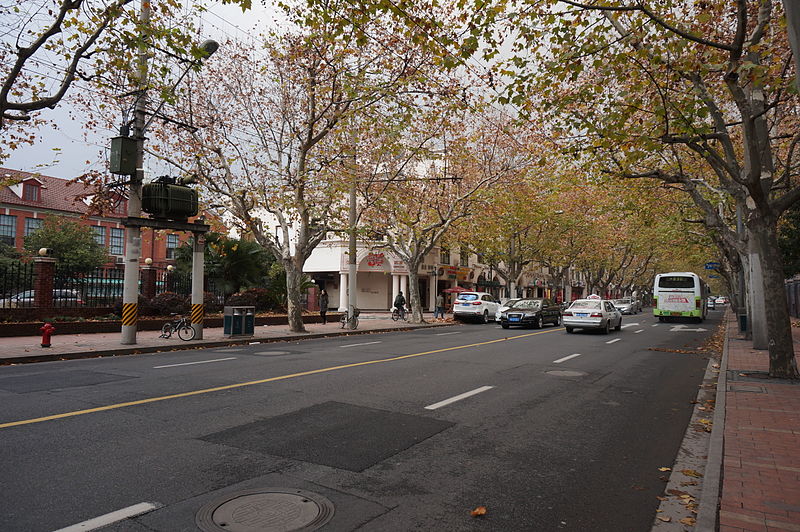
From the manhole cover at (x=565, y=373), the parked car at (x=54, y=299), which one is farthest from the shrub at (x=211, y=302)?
the manhole cover at (x=565, y=373)

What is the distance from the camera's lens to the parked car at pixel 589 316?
75.2 feet

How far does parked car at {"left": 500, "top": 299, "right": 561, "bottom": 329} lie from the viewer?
87.8ft

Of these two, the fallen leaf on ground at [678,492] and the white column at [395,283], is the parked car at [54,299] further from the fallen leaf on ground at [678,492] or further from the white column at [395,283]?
the white column at [395,283]

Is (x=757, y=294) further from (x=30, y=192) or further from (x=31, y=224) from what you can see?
(x=30, y=192)

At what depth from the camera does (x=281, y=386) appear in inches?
351

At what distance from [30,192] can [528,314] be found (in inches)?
1756

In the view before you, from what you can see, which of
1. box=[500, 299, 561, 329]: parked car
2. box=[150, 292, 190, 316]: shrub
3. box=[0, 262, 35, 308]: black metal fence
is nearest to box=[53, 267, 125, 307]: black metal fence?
box=[0, 262, 35, 308]: black metal fence

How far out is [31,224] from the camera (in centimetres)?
4547

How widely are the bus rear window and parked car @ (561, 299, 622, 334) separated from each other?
1425 cm

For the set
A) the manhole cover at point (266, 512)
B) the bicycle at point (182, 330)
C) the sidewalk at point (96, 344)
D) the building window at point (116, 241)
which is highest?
the building window at point (116, 241)

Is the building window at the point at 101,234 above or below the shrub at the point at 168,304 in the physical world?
above

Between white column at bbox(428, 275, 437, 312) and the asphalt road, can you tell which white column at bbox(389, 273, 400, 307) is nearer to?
white column at bbox(428, 275, 437, 312)

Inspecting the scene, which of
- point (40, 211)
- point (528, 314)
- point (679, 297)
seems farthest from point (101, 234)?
point (679, 297)

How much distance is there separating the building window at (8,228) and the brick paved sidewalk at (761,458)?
5146cm
